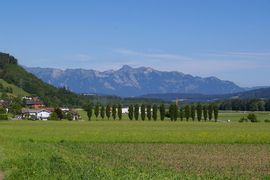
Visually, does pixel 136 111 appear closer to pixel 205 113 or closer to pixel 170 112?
pixel 170 112

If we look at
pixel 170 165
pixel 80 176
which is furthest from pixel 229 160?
pixel 80 176

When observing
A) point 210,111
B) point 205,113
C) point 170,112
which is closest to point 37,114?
point 170,112

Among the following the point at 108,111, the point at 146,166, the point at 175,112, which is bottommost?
the point at 146,166

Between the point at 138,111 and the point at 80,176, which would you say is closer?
the point at 80,176

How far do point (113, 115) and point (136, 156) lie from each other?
127 metres

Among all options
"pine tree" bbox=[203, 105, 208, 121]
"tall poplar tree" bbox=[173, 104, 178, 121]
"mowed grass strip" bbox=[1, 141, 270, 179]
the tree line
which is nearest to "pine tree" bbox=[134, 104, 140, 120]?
the tree line

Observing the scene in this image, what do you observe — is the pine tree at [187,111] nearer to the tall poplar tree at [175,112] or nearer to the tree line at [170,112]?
the tree line at [170,112]

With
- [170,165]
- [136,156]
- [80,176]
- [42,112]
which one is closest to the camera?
[80,176]

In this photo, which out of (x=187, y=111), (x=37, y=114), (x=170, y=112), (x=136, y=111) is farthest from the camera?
(x=37, y=114)

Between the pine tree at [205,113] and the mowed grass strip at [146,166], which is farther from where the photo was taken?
the pine tree at [205,113]

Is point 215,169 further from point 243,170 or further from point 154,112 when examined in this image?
point 154,112

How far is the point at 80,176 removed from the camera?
75.4 feet

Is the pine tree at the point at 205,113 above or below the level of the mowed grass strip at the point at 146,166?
above

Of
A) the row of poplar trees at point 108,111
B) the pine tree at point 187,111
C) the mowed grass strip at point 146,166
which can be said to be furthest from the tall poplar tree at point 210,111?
the mowed grass strip at point 146,166
